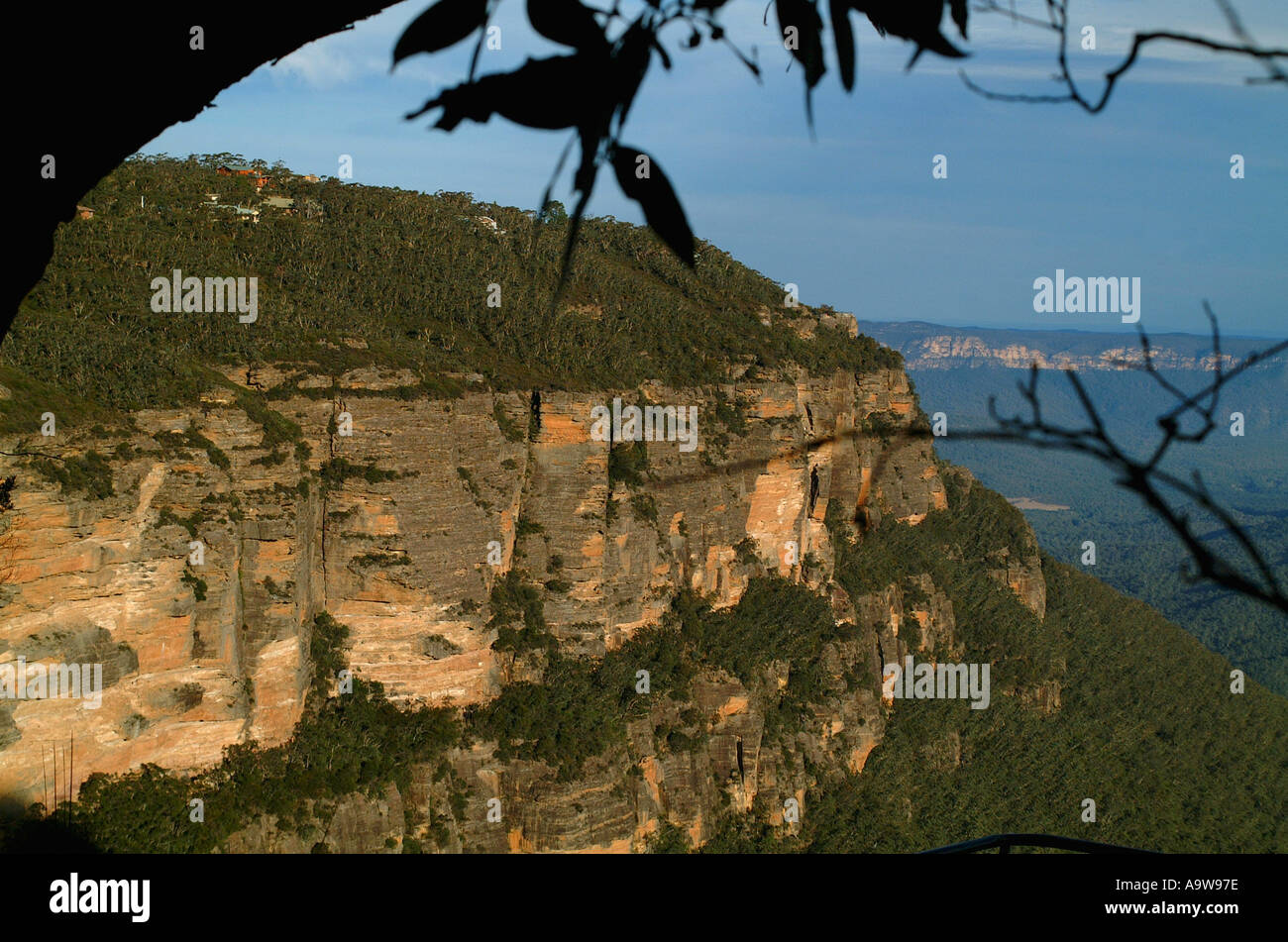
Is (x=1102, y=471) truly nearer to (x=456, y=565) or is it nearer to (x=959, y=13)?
(x=456, y=565)

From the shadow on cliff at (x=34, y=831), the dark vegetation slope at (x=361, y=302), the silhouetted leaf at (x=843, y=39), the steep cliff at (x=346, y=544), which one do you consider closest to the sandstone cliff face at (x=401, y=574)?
the steep cliff at (x=346, y=544)

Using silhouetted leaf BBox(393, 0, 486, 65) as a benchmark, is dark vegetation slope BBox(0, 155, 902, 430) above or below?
above

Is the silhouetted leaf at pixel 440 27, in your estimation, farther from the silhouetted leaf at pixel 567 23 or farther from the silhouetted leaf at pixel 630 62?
the silhouetted leaf at pixel 630 62

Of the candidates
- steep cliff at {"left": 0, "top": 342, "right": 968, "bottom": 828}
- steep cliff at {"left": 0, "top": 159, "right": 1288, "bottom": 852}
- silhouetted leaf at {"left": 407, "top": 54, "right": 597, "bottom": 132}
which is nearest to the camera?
silhouetted leaf at {"left": 407, "top": 54, "right": 597, "bottom": 132}

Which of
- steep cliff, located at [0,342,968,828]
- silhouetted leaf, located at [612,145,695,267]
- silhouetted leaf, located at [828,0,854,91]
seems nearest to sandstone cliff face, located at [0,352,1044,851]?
steep cliff, located at [0,342,968,828]

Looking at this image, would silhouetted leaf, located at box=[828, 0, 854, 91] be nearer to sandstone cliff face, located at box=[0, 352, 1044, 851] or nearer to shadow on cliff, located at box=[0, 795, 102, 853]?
sandstone cliff face, located at box=[0, 352, 1044, 851]

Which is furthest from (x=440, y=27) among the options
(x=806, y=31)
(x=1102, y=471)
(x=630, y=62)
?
(x=1102, y=471)
